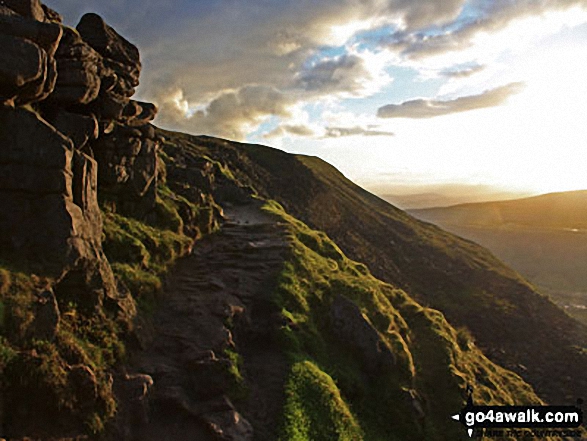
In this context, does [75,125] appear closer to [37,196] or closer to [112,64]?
[37,196]

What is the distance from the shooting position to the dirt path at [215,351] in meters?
17.5

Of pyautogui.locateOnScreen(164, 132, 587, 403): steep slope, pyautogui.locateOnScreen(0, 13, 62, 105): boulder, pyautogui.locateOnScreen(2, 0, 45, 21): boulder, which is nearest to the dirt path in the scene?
pyautogui.locateOnScreen(0, 13, 62, 105): boulder

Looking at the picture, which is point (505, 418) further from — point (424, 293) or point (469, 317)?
point (424, 293)

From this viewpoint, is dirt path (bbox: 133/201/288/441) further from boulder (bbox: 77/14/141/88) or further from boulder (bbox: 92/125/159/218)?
boulder (bbox: 77/14/141/88)

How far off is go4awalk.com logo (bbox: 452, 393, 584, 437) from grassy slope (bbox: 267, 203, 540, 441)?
2.77 feet

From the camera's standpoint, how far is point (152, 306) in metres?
22.7

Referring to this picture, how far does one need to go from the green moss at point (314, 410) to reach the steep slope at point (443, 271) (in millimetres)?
35582

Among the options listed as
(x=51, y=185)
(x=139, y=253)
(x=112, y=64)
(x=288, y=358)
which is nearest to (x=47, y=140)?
(x=51, y=185)

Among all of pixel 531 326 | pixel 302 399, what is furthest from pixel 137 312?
pixel 531 326

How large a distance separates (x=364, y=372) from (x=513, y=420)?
41.7 ft

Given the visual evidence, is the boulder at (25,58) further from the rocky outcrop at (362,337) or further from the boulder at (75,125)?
the rocky outcrop at (362,337)

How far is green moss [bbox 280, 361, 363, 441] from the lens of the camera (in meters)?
19.2

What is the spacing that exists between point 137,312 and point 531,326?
68.7 metres

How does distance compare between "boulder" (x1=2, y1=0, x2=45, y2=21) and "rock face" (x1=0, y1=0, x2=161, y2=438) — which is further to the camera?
"boulder" (x1=2, y1=0, x2=45, y2=21)
